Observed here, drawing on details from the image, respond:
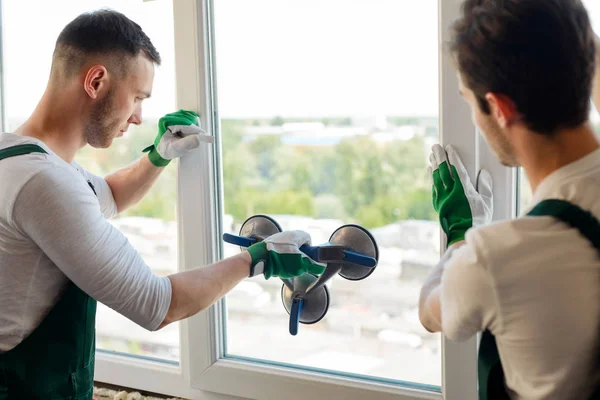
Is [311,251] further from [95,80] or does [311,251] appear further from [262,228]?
[95,80]

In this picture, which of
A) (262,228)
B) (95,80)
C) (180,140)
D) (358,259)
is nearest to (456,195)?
(358,259)

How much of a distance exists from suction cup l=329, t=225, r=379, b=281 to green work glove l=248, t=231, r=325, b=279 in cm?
9

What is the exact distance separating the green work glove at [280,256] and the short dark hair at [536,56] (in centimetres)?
64

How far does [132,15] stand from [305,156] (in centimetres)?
67

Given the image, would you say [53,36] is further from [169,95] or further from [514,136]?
[514,136]

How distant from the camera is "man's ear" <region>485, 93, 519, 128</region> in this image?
0.93m

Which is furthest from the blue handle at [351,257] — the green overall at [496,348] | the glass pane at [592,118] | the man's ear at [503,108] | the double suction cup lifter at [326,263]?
the man's ear at [503,108]

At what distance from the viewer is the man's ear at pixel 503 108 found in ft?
3.04

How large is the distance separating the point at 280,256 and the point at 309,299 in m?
A: 0.16

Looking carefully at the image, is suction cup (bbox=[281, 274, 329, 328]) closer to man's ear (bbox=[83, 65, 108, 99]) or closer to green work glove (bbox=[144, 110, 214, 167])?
green work glove (bbox=[144, 110, 214, 167])

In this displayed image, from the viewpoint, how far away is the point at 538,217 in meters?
0.90

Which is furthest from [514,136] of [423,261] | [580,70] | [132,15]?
[132,15]

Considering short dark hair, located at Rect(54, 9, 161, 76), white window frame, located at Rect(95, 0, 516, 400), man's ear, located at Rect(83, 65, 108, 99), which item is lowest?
white window frame, located at Rect(95, 0, 516, 400)

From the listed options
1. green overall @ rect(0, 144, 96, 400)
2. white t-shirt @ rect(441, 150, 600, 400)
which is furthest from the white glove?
white t-shirt @ rect(441, 150, 600, 400)
